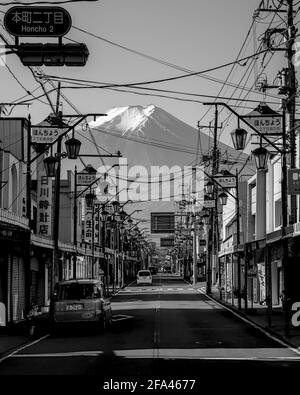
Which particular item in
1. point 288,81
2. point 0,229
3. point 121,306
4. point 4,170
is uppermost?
point 288,81

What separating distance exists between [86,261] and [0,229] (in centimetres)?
4811

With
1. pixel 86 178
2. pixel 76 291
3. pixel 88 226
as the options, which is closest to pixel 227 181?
pixel 86 178

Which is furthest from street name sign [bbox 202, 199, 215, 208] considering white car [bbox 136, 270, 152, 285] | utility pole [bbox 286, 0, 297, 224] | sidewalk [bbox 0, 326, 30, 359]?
white car [bbox 136, 270, 152, 285]

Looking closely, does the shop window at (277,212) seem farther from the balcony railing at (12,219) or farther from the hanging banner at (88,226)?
the hanging banner at (88,226)

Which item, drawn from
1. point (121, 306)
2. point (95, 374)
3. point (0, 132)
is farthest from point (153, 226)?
point (95, 374)

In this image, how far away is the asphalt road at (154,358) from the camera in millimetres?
14484

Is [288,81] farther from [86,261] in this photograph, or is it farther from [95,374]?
[86,261]

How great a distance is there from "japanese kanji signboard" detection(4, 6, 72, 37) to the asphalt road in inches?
227

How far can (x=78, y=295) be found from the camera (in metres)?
27.9

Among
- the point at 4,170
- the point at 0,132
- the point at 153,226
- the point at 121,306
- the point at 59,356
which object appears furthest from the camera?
the point at 153,226

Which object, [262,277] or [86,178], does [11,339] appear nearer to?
[86,178]

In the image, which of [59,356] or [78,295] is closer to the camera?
[59,356]

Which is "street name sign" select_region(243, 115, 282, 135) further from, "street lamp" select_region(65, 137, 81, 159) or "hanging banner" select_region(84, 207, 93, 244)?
"hanging banner" select_region(84, 207, 93, 244)

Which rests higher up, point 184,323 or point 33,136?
point 33,136
